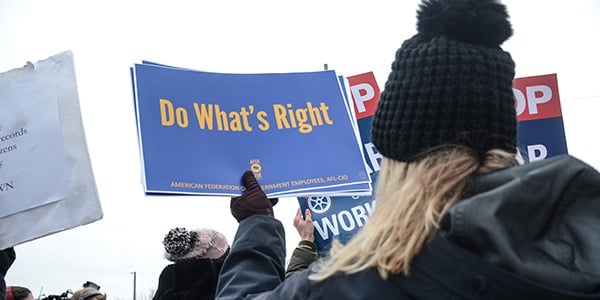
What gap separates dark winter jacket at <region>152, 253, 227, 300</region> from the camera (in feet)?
11.0

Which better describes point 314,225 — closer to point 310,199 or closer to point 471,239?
point 310,199

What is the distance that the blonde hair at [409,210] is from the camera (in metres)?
1.23

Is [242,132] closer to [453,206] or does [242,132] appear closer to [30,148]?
[30,148]

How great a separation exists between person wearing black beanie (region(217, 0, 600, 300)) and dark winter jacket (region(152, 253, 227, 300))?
1.74 m

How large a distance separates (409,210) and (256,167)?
122 centimetres

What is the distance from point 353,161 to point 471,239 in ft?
5.19

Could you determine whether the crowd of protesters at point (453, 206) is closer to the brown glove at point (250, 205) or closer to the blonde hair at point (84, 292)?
the brown glove at point (250, 205)

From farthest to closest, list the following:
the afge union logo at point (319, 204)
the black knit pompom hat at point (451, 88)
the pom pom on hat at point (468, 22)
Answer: the afge union logo at point (319, 204) < the pom pom on hat at point (468, 22) < the black knit pompom hat at point (451, 88)

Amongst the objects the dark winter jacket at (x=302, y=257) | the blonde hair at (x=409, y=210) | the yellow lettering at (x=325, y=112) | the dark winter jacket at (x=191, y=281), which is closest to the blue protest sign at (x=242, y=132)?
the yellow lettering at (x=325, y=112)

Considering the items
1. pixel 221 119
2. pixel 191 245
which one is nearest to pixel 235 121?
pixel 221 119

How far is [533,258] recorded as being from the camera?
3.71 feet

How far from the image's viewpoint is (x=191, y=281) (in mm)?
3383

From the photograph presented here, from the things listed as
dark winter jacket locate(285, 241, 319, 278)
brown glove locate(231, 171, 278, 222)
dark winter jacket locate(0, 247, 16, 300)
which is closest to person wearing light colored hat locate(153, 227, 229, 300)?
dark winter jacket locate(285, 241, 319, 278)

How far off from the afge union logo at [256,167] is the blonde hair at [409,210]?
1.04 metres
